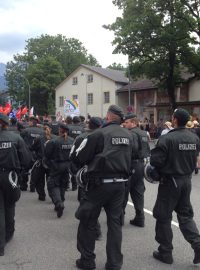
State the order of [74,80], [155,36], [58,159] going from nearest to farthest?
[58,159] → [155,36] → [74,80]

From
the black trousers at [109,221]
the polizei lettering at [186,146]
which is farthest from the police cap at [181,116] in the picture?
the black trousers at [109,221]

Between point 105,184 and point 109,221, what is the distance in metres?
0.47

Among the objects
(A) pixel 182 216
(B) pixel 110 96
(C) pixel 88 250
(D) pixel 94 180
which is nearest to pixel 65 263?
(C) pixel 88 250

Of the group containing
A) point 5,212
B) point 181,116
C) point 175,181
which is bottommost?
point 5,212

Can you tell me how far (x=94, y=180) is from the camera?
493 centimetres

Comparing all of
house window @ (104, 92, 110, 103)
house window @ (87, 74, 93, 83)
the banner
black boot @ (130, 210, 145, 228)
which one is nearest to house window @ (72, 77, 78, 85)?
house window @ (87, 74, 93, 83)

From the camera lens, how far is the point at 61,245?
604cm

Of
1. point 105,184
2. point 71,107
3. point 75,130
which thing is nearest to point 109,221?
point 105,184

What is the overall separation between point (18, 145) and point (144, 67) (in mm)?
29250

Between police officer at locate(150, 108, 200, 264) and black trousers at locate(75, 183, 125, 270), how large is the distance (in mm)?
592

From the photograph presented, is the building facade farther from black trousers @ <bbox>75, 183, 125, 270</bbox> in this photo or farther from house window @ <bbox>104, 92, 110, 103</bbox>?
black trousers @ <bbox>75, 183, 125, 270</bbox>

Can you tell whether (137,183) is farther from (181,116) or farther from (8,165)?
(8,165)

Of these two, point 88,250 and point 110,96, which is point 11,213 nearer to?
point 88,250

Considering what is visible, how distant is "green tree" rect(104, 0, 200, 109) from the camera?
31.2 meters
